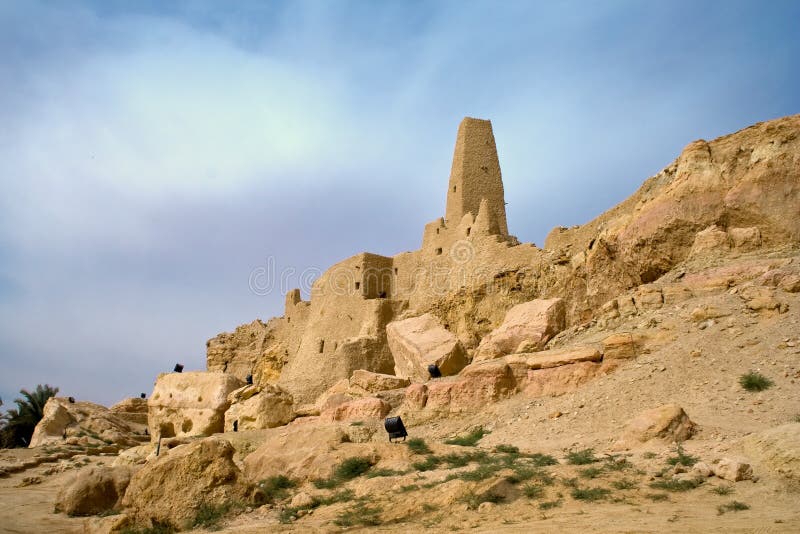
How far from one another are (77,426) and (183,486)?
54.6 ft

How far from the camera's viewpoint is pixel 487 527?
→ 604cm

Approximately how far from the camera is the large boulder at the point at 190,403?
17.2 m

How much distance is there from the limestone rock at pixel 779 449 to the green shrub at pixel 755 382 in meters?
2.25

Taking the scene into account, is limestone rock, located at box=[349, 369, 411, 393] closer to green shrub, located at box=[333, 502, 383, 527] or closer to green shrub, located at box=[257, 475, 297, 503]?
green shrub, located at box=[257, 475, 297, 503]

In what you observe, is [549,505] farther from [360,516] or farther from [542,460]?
[360,516]

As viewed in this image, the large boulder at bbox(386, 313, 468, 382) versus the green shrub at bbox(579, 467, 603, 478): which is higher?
the large boulder at bbox(386, 313, 468, 382)

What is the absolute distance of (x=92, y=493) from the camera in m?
9.98

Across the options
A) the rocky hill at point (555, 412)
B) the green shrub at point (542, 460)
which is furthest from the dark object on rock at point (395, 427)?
the green shrub at point (542, 460)

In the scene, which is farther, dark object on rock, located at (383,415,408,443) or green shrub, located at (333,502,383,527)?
dark object on rock, located at (383,415,408,443)

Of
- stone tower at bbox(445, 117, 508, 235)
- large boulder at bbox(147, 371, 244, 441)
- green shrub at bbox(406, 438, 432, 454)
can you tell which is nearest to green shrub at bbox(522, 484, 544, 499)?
green shrub at bbox(406, 438, 432, 454)

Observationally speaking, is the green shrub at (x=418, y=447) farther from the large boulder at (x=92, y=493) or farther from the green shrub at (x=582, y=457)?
the large boulder at (x=92, y=493)

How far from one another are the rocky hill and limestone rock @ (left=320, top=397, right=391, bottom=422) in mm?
53

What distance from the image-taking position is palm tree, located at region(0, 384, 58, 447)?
27078 millimetres

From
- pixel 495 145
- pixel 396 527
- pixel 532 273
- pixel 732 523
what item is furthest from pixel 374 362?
pixel 732 523
